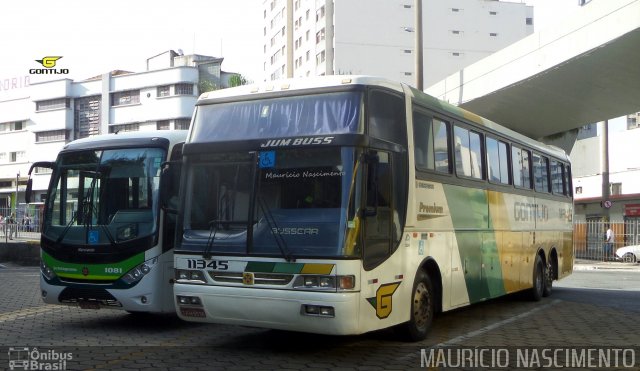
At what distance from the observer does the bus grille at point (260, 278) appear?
7.75 metres

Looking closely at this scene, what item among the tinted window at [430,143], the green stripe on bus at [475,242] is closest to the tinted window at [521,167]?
the green stripe on bus at [475,242]

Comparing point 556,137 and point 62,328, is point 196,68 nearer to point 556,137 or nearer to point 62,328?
point 556,137

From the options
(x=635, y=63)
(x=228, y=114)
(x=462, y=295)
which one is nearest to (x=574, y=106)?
(x=635, y=63)

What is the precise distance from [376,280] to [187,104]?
6505 centimetres

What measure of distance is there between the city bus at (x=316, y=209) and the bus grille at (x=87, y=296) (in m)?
1.77

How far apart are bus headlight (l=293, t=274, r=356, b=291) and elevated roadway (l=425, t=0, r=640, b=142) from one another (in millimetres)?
12732

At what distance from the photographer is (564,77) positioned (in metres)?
21.5

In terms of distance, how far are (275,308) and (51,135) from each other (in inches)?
2901

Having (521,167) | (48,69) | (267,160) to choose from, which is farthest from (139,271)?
(48,69)

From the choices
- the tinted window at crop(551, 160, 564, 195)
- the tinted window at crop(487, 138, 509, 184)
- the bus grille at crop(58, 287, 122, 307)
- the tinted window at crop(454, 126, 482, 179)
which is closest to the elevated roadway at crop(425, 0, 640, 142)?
the tinted window at crop(551, 160, 564, 195)

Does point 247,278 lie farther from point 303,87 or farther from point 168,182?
point 303,87

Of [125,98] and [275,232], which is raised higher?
[125,98]

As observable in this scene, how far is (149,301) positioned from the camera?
9617 mm

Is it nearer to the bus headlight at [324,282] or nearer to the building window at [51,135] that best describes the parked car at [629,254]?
the bus headlight at [324,282]
